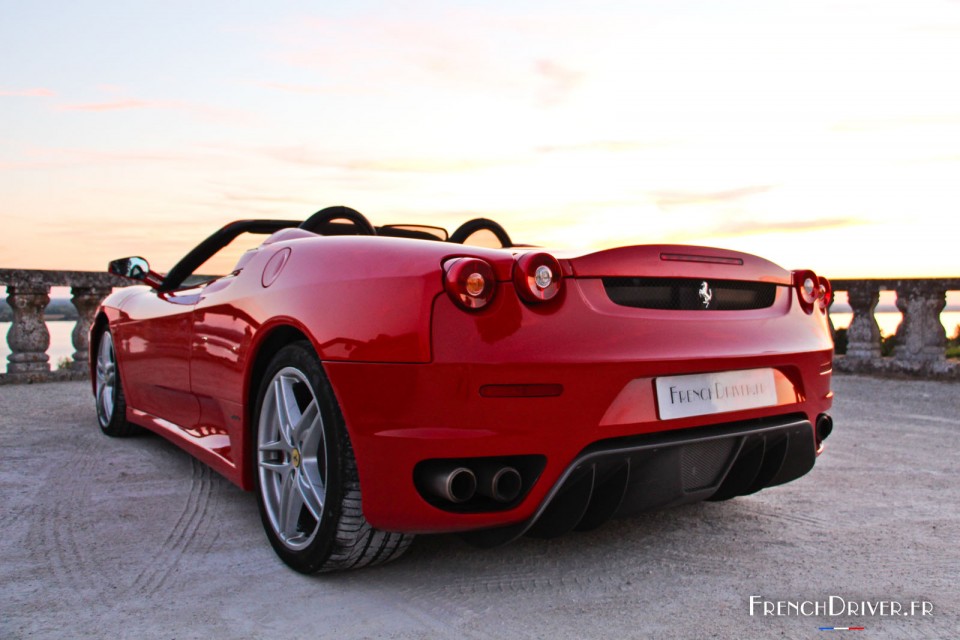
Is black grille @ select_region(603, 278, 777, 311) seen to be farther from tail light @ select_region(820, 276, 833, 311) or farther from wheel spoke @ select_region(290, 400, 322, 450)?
wheel spoke @ select_region(290, 400, 322, 450)

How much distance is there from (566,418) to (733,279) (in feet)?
2.91

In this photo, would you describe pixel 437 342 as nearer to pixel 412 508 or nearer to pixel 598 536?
pixel 412 508

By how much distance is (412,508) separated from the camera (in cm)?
234

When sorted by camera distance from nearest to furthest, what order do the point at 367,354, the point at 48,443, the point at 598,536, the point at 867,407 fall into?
the point at 367,354 < the point at 598,536 < the point at 48,443 < the point at 867,407

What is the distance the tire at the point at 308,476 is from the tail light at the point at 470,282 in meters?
0.54

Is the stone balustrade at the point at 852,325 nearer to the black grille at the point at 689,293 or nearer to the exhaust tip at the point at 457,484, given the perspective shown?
the black grille at the point at 689,293

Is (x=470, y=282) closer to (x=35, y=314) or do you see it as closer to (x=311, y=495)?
(x=311, y=495)

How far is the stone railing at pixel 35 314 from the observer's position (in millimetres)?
9234

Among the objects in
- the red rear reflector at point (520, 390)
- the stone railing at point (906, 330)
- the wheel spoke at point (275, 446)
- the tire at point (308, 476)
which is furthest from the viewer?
the stone railing at point (906, 330)

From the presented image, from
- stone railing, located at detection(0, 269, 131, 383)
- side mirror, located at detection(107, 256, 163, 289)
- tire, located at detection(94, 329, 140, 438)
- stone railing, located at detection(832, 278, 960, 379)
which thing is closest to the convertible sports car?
side mirror, located at detection(107, 256, 163, 289)

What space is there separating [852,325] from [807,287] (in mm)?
7129

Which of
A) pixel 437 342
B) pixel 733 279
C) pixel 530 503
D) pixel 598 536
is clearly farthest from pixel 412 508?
pixel 733 279

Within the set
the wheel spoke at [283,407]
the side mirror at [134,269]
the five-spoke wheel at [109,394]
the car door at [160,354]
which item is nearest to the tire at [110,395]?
the five-spoke wheel at [109,394]

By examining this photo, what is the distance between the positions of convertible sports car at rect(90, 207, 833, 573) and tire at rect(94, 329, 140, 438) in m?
2.39
